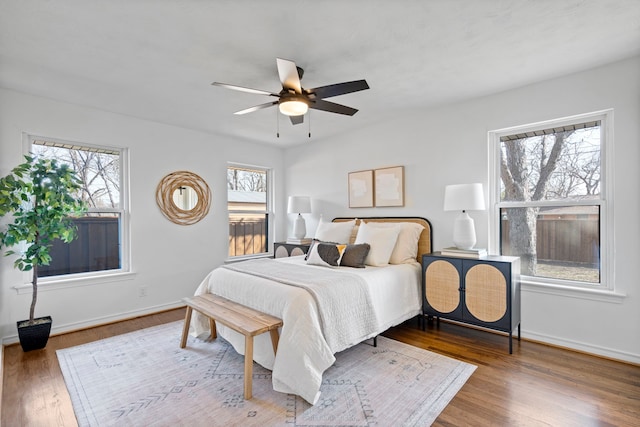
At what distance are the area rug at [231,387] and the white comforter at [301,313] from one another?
142 mm

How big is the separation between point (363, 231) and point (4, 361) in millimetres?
3561

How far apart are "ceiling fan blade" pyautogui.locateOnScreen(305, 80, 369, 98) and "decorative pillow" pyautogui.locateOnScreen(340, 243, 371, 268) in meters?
1.57

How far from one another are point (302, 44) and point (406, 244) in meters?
2.35

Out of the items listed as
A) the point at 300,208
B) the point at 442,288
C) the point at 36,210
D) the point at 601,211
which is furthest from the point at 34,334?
the point at 601,211

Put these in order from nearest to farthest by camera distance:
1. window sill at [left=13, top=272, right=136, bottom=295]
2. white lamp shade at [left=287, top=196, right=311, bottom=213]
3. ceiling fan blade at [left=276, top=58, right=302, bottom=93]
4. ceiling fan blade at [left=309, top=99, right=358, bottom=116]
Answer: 1. ceiling fan blade at [left=276, top=58, right=302, bottom=93]
2. ceiling fan blade at [left=309, top=99, right=358, bottom=116]
3. window sill at [left=13, top=272, right=136, bottom=295]
4. white lamp shade at [left=287, top=196, right=311, bottom=213]

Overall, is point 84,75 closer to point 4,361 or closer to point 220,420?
point 4,361

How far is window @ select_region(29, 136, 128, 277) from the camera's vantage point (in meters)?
3.39

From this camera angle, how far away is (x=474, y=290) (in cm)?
289

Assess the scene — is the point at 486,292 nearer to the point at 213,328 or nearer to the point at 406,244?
the point at 406,244

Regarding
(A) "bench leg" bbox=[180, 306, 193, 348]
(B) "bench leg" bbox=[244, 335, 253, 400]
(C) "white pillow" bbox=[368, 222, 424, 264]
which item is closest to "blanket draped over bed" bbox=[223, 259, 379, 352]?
(B) "bench leg" bbox=[244, 335, 253, 400]

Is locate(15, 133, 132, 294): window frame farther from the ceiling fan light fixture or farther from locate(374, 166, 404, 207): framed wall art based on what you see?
locate(374, 166, 404, 207): framed wall art

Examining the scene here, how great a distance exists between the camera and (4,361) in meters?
2.63

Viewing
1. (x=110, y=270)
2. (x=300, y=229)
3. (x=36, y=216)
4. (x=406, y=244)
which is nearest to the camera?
(x=36, y=216)

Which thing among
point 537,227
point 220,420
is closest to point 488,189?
point 537,227
